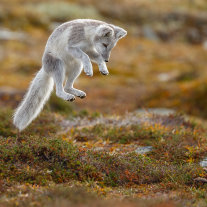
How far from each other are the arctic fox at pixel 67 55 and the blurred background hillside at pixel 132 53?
5.55 meters

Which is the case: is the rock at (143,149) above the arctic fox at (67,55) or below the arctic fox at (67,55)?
below

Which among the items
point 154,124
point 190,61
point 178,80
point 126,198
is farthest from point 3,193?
point 190,61

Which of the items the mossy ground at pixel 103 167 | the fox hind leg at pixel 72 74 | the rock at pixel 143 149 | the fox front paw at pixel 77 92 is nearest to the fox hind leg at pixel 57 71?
the fox front paw at pixel 77 92

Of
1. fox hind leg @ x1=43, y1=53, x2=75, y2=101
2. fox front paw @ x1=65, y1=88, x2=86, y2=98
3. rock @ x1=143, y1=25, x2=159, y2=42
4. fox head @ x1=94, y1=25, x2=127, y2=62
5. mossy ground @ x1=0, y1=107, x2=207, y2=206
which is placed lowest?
rock @ x1=143, y1=25, x2=159, y2=42

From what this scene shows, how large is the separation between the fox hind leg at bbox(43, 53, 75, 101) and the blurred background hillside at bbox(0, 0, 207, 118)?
5.64m

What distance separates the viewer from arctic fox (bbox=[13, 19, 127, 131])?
8.97m

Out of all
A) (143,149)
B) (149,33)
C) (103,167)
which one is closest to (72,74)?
(143,149)

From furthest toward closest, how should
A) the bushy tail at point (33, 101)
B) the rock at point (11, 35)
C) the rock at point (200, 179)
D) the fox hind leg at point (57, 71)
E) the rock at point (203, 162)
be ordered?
the rock at point (11, 35) → the fox hind leg at point (57, 71) → the bushy tail at point (33, 101) → the rock at point (203, 162) → the rock at point (200, 179)

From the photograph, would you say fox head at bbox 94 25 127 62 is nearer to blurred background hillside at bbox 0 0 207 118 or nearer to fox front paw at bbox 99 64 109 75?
fox front paw at bbox 99 64 109 75

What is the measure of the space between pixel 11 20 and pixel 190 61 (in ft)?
85.7

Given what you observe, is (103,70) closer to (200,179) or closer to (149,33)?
(200,179)

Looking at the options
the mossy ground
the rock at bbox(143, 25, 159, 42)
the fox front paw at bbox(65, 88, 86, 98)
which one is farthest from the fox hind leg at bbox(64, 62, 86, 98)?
the rock at bbox(143, 25, 159, 42)

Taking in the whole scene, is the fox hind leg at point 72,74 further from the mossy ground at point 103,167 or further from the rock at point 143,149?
the rock at point 143,149

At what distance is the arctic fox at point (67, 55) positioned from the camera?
Answer: 8.97 metres
